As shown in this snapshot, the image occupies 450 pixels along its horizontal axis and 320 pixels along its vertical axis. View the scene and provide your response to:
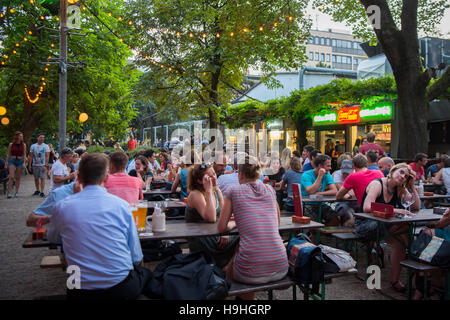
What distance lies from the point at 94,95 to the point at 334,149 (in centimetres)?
1124

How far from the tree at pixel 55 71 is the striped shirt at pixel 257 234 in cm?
985

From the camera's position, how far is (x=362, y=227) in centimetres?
452

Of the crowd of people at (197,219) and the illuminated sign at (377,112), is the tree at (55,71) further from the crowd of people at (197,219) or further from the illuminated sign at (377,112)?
the crowd of people at (197,219)

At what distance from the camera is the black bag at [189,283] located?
2564mm

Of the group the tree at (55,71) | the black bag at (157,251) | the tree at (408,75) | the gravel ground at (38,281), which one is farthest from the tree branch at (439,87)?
the tree at (55,71)

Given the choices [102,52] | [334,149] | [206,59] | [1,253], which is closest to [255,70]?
[206,59]

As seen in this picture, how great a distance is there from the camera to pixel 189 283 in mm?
2613

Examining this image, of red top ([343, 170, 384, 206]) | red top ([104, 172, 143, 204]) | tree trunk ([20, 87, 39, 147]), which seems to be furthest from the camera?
tree trunk ([20, 87, 39, 147])

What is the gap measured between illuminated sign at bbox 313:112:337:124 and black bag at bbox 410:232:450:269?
11916 mm

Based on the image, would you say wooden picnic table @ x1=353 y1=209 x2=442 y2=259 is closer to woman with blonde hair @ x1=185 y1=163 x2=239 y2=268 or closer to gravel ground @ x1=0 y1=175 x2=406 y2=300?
gravel ground @ x1=0 y1=175 x2=406 y2=300

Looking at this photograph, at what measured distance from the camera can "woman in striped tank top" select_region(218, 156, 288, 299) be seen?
2.91 metres

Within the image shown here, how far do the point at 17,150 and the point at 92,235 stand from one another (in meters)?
9.94

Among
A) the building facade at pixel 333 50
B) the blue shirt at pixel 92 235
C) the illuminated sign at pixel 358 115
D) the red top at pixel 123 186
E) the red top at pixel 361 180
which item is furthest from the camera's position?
the building facade at pixel 333 50

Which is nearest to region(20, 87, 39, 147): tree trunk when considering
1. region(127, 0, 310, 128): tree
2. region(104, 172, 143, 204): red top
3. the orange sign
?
region(127, 0, 310, 128): tree
